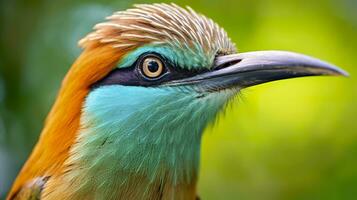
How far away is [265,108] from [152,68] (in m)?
2.22

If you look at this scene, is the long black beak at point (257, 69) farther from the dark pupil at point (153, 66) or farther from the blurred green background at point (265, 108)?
the blurred green background at point (265, 108)

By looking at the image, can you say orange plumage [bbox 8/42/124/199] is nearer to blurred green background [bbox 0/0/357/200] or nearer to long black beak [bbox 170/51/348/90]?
long black beak [bbox 170/51/348/90]

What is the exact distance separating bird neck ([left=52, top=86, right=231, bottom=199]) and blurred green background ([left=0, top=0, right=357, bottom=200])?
1857 millimetres

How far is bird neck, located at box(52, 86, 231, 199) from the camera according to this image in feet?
13.1

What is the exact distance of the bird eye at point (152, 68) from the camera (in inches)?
156

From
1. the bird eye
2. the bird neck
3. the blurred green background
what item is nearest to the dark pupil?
the bird eye

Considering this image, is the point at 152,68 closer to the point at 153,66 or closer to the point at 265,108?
the point at 153,66

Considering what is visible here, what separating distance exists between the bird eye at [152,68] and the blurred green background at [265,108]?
1947 millimetres

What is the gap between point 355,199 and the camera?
5.78 meters

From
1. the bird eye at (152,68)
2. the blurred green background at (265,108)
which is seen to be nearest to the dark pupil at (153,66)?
the bird eye at (152,68)

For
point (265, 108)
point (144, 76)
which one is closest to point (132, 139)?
point (144, 76)

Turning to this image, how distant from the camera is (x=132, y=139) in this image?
4.00m

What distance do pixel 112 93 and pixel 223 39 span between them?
0.66 metres

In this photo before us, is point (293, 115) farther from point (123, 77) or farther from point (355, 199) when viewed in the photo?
point (123, 77)
